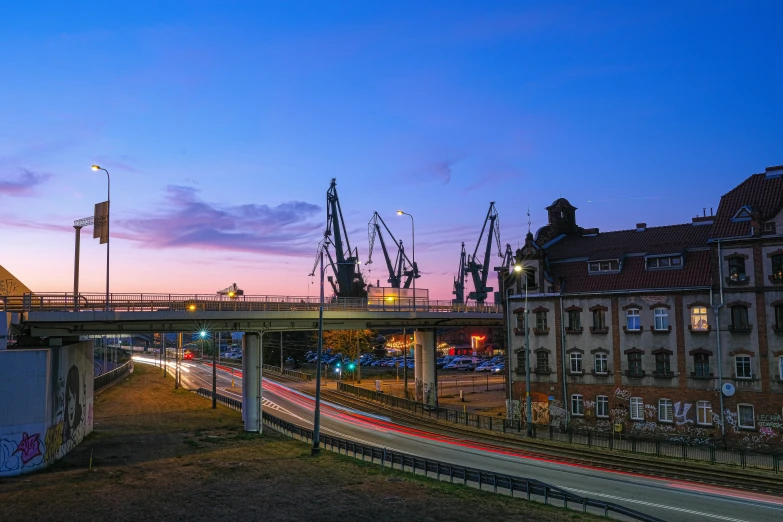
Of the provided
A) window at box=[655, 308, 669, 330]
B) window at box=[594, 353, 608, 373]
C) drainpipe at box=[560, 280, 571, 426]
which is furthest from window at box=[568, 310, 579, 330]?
window at box=[655, 308, 669, 330]

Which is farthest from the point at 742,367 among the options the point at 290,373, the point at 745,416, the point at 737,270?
the point at 290,373

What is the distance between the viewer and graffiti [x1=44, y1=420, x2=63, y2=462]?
3412 cm

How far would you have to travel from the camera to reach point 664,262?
46969 mm

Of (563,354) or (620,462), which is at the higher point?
(563,354)

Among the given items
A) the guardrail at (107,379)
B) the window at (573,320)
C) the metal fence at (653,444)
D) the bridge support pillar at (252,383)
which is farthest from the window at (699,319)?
the guardrail at (107,379)

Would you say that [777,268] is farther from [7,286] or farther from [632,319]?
[7,286]

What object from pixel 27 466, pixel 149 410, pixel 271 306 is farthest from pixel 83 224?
pixel 149 410

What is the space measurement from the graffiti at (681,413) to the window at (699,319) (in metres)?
5.66

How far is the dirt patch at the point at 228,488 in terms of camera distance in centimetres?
2477

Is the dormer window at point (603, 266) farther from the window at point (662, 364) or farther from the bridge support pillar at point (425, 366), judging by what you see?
the bridge support pillar at point (425, 366)

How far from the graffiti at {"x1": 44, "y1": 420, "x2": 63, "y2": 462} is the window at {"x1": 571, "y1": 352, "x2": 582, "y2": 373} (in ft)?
126

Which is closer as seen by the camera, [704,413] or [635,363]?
[704,413]

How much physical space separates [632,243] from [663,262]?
4248 millimetres

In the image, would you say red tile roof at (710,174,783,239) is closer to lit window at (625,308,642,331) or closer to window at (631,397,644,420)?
lit window at (625,308,642,331)
